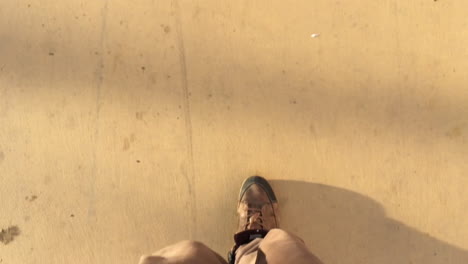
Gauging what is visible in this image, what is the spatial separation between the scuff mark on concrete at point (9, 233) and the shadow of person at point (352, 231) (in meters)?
0.83

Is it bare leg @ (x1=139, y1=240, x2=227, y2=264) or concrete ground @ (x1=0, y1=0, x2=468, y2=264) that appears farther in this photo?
concrete ground @ (x1=0, y1=0, x2=468, y2=264)

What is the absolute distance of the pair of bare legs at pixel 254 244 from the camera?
1018mm

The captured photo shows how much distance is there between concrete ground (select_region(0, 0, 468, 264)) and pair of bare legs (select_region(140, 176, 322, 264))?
0.15 feet

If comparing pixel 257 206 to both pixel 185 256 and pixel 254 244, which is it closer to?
pixel 254 244

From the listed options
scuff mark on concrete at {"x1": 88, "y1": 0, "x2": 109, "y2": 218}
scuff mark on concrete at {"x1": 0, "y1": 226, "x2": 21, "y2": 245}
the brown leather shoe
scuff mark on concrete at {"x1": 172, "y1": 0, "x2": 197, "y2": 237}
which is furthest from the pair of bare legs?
scuff mark on concrete at {"x1": 0, "y1": 226, "x2": 21, "y2": 245}

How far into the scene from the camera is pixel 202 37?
1393 millimetres

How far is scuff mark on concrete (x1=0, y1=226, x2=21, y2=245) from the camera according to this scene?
1.37m

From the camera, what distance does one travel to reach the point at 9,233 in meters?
1.37

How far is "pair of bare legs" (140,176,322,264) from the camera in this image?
102 centimetres

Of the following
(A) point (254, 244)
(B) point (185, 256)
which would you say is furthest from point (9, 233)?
(A) point (254, 244)

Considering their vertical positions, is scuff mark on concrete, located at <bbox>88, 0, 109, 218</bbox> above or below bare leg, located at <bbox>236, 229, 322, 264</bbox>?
above

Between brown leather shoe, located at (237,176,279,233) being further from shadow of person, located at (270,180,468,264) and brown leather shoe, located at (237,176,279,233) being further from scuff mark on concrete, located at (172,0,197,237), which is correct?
scuff mark on concrete, located at (172,0,197,237)

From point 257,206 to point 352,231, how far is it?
303 mm

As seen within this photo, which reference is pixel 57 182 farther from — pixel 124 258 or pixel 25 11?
pixel 25 11
